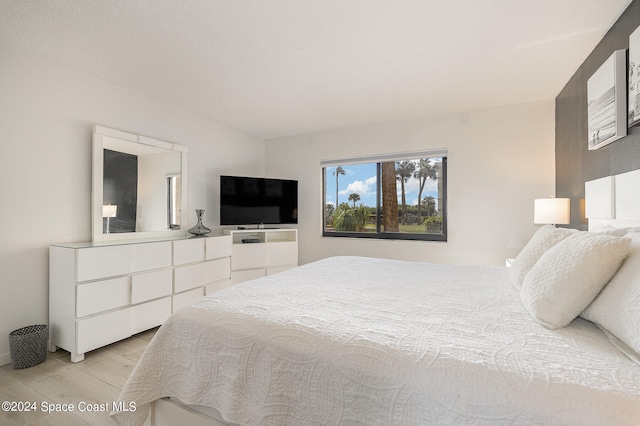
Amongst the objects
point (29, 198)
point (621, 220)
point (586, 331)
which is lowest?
point (586, 331)

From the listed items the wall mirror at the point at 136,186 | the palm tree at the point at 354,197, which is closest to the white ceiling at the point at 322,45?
the wall mirror at the point at 136,186

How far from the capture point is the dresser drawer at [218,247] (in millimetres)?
3434

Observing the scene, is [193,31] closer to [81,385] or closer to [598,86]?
[81,385]

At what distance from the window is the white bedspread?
2.48 meters

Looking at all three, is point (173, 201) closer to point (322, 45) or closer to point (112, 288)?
point (112, 288)

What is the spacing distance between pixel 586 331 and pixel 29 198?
3515 mm

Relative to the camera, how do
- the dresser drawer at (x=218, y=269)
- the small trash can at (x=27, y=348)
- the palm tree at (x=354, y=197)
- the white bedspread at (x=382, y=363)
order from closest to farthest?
the white bedspread at (x=382, y=363) → the small trash can at (x=27, y=348) → the dresser drawer at (x=218, y=269) → the palm tree at (x=354, y=197)

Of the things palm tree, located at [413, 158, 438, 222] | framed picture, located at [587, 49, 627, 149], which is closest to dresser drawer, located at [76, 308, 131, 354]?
palm tree, located at [413, 158, 438, 222]

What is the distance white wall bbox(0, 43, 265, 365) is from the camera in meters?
2.25

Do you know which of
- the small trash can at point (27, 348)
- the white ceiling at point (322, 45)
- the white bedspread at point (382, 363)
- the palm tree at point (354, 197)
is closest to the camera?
the white bedspread at point (382, 363)

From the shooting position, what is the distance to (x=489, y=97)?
3.17m

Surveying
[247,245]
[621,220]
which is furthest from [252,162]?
[621,220]

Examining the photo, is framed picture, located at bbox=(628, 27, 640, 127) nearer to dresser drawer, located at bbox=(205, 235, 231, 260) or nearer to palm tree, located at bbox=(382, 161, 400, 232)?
palm tree, located at bbox=(382, 161, 400, 232)

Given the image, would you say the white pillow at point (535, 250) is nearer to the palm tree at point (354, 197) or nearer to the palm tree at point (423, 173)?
the palm tree at point (423, 173)
